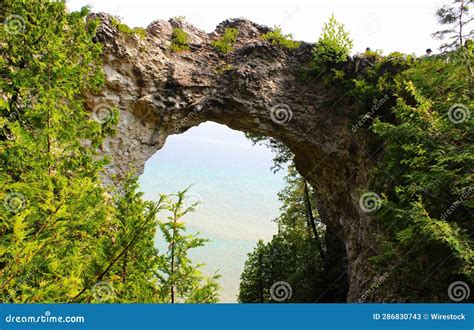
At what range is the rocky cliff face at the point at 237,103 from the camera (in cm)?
1140

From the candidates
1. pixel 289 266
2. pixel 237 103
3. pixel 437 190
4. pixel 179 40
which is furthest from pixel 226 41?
pixel 289 266

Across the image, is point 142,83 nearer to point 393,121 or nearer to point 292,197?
point 393,121

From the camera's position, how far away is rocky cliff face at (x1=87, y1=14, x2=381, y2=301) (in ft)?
37.4

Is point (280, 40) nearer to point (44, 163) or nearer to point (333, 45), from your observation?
point (333, 45)

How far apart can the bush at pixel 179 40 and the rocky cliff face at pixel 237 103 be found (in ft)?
0.66

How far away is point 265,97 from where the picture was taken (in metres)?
12.9

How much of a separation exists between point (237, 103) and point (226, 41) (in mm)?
2845

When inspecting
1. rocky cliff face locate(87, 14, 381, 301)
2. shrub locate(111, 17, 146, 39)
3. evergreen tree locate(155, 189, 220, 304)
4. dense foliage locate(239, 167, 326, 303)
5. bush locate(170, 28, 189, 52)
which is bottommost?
evergreen tree locate(155, 189, 220, 304)

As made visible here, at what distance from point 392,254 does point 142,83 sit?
9806 mm

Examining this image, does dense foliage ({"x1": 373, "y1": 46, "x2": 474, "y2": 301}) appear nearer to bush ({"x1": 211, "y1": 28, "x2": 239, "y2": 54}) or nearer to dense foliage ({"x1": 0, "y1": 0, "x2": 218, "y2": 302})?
dense foliage ({"x1": 0, "y1": 0, "x2": 218, "y2": 302})

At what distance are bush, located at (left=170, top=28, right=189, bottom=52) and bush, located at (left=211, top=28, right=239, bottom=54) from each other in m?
1.25

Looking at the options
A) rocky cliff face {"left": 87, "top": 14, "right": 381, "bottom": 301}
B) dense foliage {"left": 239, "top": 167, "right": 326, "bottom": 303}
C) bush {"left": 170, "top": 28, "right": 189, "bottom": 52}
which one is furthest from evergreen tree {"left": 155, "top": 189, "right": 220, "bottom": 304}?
dense foliage {"left": 239, "top": 167, "right": 326, "bottom": 303}

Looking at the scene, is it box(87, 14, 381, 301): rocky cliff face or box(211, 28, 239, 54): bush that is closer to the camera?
box(87, 14, 381, 301): rocky cliff face

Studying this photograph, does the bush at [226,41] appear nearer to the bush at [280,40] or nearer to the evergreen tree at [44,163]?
the bush at [280,40]
